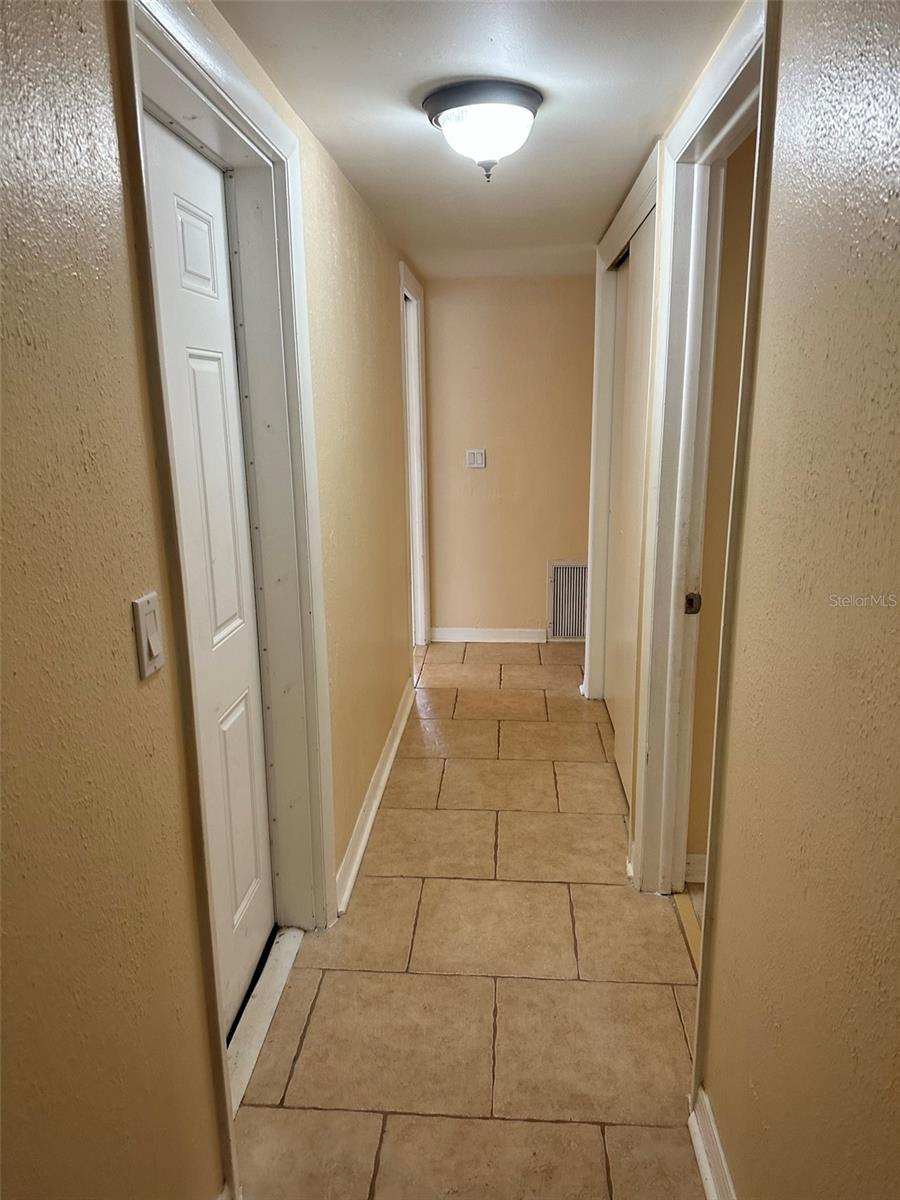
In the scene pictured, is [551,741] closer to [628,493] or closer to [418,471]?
[628,493]

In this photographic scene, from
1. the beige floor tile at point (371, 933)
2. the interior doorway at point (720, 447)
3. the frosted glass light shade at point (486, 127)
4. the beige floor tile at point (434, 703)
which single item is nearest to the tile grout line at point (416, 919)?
the beige floor tile at point (371, 933)

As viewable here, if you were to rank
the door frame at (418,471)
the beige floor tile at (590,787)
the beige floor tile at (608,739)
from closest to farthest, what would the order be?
the beige floor tile at (590,787) → the beige floor tile at (608,739) → the door frame at (418,471)

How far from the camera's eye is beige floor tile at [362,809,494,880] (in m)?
2.60

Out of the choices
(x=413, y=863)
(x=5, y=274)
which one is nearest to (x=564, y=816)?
(x=413, y=863)

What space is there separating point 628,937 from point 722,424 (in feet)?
4.86

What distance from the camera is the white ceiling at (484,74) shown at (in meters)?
1.39

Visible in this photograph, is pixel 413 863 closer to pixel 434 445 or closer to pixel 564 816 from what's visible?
pixel 564 816

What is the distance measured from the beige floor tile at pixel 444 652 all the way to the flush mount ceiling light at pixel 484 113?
3.16 meters

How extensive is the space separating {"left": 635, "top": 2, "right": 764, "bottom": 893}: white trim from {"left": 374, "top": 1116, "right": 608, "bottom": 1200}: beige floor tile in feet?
3.08

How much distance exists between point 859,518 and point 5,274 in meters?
0.97

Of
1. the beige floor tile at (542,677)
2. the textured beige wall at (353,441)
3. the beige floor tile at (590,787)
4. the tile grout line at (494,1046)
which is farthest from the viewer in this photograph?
the beige floor tile at (542,677)

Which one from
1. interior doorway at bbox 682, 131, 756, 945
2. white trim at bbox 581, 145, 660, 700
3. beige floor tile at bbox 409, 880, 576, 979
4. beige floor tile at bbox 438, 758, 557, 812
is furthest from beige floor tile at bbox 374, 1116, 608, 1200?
white trim at bbox 581, 145, 660, 700

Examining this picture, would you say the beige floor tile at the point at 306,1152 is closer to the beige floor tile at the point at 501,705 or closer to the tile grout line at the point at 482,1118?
the tile grout line at the point at 482,1118

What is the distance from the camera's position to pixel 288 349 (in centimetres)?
191
